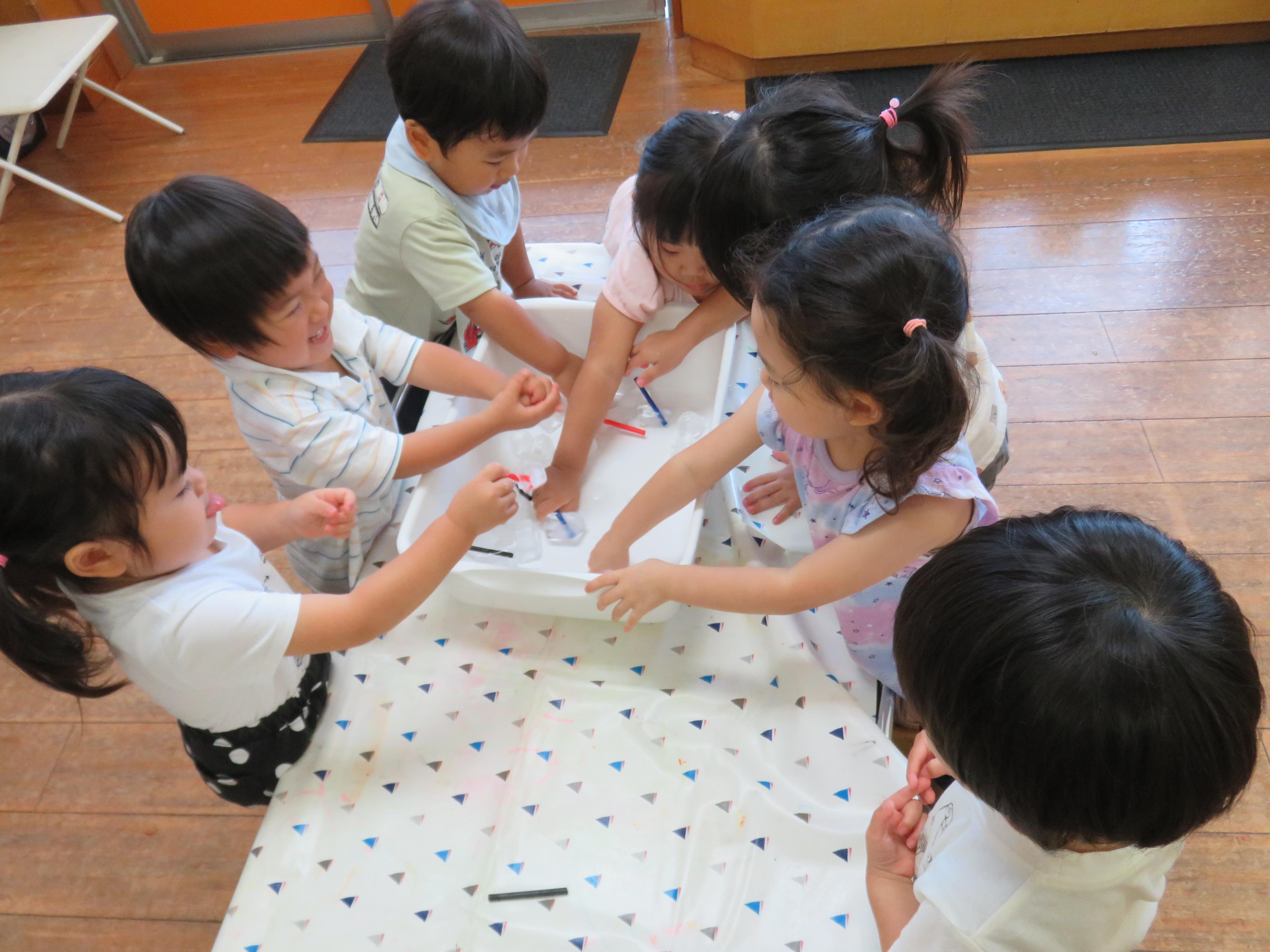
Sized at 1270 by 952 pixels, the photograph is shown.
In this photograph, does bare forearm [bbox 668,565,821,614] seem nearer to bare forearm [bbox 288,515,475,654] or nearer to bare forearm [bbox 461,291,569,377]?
bare forearm [bbox 288,515,475,654]

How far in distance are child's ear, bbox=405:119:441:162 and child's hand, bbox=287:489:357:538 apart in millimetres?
532

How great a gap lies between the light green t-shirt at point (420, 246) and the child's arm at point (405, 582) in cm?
45

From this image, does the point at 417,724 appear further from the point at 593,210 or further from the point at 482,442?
the point at 593,210

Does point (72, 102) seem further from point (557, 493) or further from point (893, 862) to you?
point (893, 862)

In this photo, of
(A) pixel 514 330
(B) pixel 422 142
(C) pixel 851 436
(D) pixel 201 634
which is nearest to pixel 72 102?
(B) pixel 422 142

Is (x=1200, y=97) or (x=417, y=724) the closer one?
(x=417, y=724)

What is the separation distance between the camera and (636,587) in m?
0.88

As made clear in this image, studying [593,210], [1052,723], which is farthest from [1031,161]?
[1052,723]

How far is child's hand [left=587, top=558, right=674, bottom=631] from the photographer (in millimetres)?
883

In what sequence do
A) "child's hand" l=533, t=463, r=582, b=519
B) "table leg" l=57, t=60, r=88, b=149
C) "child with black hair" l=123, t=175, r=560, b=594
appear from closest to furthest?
"child with black hair" l=123, t=175, r=560, b=594
"child's hand" l=533, t=463, r=582, b=519
"table leg" l=57, t=60, r=88, b=149

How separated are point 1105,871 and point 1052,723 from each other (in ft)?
0.54

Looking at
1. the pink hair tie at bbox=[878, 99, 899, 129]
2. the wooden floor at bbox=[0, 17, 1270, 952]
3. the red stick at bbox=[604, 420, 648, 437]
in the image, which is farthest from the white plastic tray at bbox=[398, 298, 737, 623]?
the wooden floor at bbox=[0, 17, 1270, 952]

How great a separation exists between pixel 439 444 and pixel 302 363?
0.19 metres

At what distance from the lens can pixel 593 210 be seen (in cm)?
236
